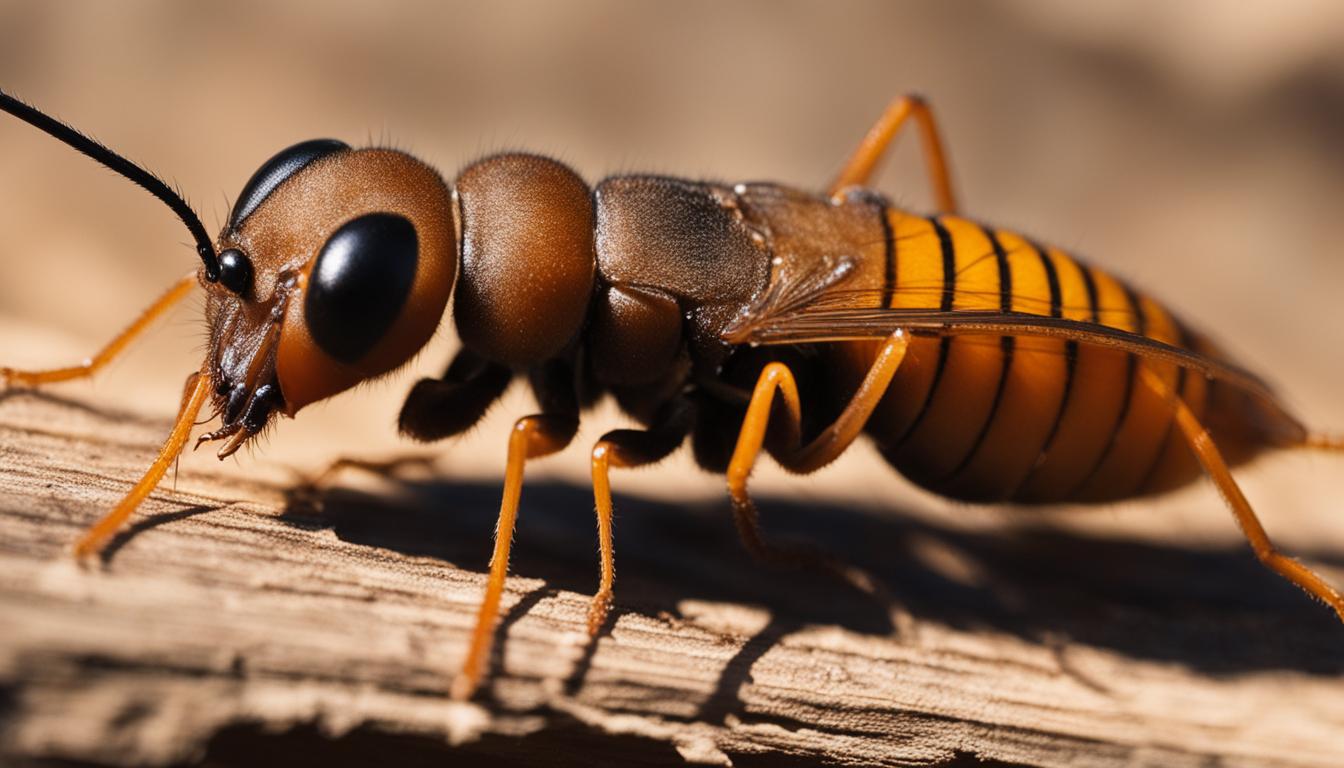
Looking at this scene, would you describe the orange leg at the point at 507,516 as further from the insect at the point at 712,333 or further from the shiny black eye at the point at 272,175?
the shiny black eye at the point at 272,175

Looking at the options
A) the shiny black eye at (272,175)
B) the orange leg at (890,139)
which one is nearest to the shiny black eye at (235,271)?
the shiny black eye at (272,175)

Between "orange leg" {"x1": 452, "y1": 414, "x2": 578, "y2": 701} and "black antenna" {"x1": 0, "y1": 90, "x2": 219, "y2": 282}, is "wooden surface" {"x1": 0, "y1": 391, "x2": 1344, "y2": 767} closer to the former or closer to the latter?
"orange leg" {"x1": 452, "y1": 414, "x2": 578, "y2": 701}

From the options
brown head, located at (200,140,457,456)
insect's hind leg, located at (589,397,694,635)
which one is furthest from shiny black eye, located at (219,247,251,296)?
insect's hind leg, located at (589,397,694,635)

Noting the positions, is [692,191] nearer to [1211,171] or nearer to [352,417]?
[352,417]

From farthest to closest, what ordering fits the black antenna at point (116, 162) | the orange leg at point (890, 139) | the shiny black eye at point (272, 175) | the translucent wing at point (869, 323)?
the orange leg at point (890, 139) → the translucent wing at point (869, 323) → the shiny black eye at point (272, 175) → the black antenna at point (116, 162)

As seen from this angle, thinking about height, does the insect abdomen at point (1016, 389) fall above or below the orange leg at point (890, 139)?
below

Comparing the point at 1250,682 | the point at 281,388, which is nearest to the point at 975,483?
the point at 1250,682
